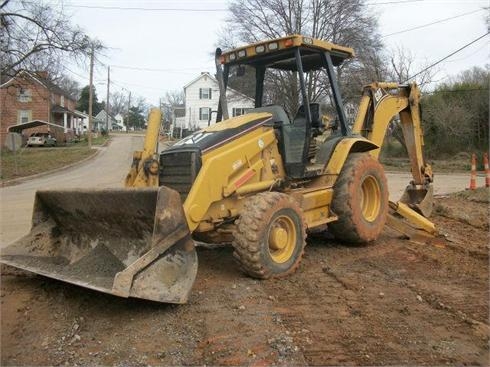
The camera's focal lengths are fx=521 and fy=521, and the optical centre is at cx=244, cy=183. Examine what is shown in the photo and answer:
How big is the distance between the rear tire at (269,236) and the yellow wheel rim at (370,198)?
1.84 m

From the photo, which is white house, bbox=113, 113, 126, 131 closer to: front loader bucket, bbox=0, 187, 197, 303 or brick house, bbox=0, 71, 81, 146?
brick house, bbox=0, 71, 81, 146

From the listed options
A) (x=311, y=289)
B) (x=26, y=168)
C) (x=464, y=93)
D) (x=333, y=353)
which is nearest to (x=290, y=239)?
(x=311, y=289)

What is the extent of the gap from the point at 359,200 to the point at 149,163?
291cm

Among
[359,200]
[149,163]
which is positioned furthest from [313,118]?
[149,163]

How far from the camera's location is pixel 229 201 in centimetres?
579

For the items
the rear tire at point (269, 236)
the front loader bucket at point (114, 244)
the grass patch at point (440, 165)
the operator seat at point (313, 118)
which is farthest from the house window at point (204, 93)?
the rear tire at point (269, 236)

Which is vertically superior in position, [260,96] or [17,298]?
[260,96]

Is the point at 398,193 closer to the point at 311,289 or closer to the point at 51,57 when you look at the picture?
the point at 311,289

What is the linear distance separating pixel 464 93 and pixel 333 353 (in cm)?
3125

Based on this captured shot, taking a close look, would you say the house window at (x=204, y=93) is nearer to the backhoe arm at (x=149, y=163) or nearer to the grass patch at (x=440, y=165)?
the grass patch at (x=440, y=165)

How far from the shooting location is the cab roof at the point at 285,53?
21.5ft

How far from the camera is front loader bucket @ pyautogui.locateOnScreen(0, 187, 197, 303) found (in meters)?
4.47

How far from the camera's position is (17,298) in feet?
16.4

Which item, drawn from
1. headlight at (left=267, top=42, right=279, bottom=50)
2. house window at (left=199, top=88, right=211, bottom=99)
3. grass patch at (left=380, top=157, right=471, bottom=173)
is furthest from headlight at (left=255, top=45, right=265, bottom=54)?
A: house window at (left=199, top=88, right=211, bottom=99)
